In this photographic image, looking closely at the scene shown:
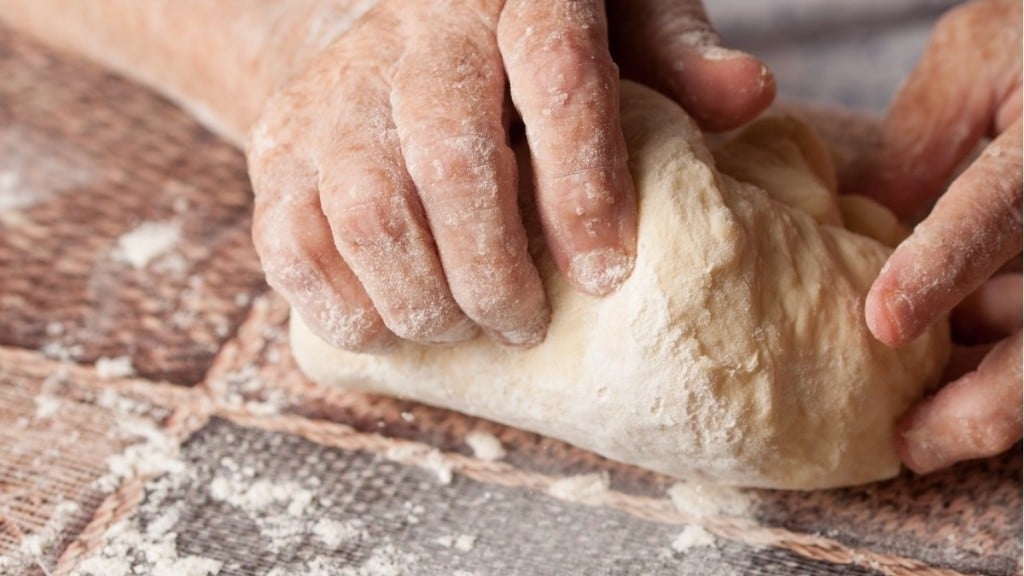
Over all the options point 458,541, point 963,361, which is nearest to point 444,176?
point 458,541

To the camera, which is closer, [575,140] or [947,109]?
[575,140]

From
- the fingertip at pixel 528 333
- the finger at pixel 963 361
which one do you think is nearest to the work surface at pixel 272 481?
the finger at pixel 963 361

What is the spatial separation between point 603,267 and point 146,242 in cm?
82

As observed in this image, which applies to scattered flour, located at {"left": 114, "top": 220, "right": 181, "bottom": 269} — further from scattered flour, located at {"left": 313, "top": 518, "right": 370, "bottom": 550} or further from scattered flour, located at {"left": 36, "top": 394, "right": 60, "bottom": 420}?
scattered flour, located at {"left": 313, "top": 518, "right": 370, "bottom": 550}

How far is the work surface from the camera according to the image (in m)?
1.08

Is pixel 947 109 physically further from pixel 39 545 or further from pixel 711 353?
pixel 39 545

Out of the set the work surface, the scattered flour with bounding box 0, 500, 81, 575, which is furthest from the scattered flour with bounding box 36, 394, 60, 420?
the scattered flour with bounding box 0, 500, 81, 575

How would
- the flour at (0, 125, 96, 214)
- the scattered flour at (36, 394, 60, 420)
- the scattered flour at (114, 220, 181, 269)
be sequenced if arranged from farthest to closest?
the flour at (0, 125, 96, 214) < the scattered flour at (114, 220, 181, 269) < the scattered flour at (36, 394, 60, 420)

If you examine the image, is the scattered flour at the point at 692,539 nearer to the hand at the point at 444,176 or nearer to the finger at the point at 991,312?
the hand at the point at 444,176

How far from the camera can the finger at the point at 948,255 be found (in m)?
0.97

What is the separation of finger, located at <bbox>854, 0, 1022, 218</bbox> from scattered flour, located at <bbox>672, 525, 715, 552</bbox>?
511 mm

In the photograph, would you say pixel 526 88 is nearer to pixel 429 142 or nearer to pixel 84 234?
pixel 429 142

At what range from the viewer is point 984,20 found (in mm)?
1348

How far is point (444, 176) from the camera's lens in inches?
A: 35.9
